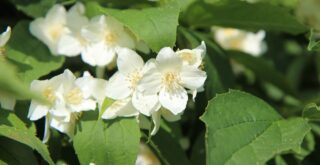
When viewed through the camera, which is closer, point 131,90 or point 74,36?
point 131,90

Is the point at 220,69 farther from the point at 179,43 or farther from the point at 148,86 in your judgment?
the point at 148,86

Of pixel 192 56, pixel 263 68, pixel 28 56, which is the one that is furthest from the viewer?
pixel 263 68

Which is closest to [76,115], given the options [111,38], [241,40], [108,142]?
[108,142]

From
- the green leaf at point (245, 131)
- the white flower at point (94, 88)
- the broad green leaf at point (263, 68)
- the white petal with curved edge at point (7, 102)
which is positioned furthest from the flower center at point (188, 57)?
the broad green leaf at point (263, 68)

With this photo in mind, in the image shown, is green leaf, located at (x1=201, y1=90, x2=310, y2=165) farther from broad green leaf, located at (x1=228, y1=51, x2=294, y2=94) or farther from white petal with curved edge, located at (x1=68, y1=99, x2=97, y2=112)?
broad green leaf, located at (x1=228, y1=51, x2=294, y2=94)

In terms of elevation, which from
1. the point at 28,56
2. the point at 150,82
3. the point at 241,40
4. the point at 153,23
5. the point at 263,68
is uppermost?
the point at 153,23

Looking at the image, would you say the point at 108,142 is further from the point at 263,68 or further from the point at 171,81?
the point at 263,68

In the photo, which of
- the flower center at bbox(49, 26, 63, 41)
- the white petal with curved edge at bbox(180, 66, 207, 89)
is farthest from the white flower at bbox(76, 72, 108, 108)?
the flower center at bbox(49, 26, 63, 41)

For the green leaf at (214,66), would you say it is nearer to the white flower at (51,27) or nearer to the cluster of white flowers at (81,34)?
the cluster of white flowers at (81,34)
